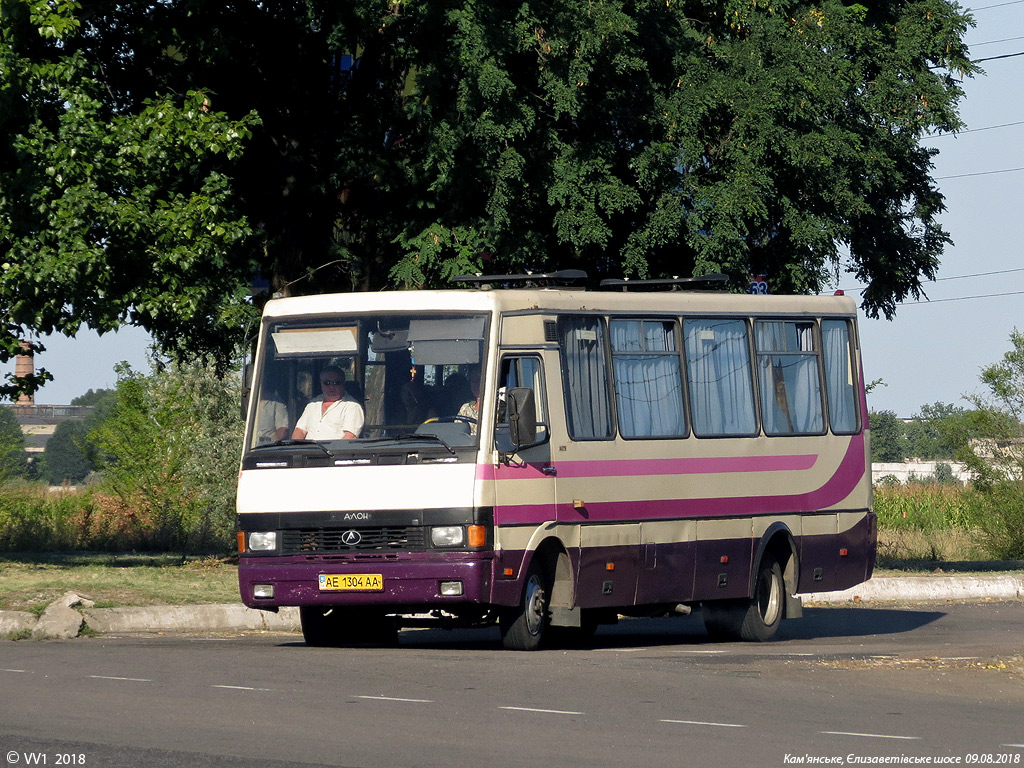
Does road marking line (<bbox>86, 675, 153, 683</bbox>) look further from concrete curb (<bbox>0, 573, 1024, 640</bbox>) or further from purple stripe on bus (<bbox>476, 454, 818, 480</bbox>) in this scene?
concrete curb (<bbox>0, 573, 1024, 640</bbox>)

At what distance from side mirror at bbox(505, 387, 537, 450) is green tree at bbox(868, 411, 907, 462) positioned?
134m

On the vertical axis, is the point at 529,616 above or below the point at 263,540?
below

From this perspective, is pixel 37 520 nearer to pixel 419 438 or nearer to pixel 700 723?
pixel 419 438

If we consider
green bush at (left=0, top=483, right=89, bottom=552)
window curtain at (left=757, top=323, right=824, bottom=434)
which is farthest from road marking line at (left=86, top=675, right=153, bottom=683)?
green bush at (left=0, top=483, right=89, bottom=552)

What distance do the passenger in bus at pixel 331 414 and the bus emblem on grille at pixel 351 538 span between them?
772 mm

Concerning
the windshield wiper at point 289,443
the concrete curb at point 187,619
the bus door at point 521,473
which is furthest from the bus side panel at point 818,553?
the windshield wiper at point 289,443

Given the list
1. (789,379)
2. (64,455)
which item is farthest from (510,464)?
(64,455)

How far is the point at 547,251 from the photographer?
75.8ft

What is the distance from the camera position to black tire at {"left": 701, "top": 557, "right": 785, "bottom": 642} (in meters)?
16.7

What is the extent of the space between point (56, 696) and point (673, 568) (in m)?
6.79

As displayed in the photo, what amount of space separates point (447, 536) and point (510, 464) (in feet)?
2.65

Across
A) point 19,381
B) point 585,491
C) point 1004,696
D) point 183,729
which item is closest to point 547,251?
point 19,381

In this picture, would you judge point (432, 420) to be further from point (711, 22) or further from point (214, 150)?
point (711, 22)

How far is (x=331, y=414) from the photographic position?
13789 millimetres
